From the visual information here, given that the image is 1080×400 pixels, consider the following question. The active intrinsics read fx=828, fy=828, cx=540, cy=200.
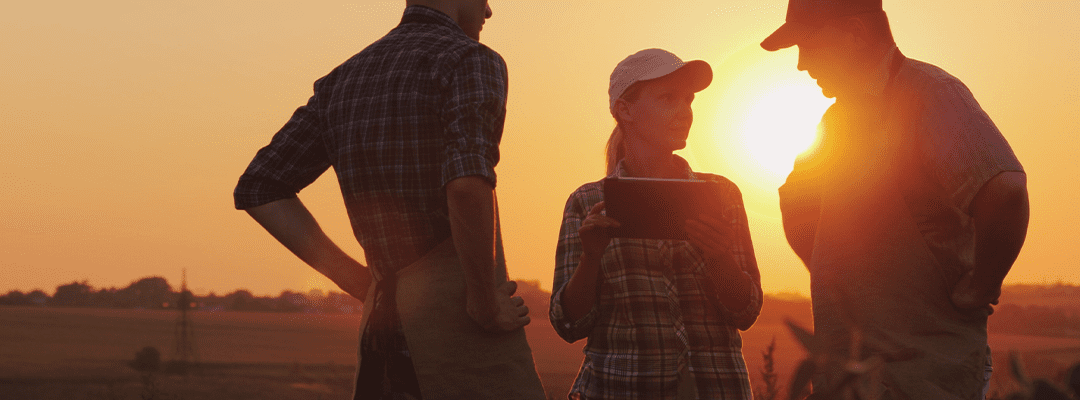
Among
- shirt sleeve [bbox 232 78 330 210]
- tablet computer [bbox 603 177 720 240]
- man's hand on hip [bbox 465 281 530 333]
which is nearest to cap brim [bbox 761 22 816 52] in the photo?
tablet computer [bbox 603 177 720 240]

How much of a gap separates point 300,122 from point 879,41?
1.98m

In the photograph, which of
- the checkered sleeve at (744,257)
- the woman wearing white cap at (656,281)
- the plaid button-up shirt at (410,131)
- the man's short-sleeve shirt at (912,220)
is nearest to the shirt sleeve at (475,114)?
the plaid button-up shirt at (410,131)

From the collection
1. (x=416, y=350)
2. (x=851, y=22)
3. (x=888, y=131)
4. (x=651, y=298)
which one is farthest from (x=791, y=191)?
(x=416, y=350)

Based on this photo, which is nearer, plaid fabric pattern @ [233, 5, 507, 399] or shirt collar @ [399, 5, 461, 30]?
plaid fabric pattern @ [233, 5, 507, 399]

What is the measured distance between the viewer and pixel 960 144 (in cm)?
225

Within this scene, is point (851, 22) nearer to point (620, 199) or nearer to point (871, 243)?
point (871, 243)

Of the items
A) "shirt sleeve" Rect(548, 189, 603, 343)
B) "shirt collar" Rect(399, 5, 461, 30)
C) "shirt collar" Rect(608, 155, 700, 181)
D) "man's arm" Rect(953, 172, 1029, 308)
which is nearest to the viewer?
"man's arm" Rect(953, 172, 1029, 308)

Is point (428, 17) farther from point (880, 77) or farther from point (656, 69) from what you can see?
point (880, 77)

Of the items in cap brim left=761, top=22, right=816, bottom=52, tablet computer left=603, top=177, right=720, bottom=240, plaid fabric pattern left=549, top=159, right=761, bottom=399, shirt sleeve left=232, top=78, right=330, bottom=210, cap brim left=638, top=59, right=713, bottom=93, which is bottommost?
plaid fabric pattern left=549, top=159, right=761, bottom=399

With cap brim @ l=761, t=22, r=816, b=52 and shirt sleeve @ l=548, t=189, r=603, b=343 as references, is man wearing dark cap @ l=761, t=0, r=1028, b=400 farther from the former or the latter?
shirt sleeve @ l=548, t=189, r=603, b=343

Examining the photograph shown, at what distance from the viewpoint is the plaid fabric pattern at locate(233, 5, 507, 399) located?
8.68ft

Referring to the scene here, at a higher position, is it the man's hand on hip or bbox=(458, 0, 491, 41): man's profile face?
bbox=(458, 0, 491, 41): man's profile face

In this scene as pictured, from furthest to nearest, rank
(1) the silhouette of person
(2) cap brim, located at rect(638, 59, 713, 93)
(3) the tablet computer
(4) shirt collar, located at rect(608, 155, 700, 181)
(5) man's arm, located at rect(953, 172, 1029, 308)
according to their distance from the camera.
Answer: (4) shirt collar, located at rect(608, 155, 700, 181)
(2) cap brim, located at rect(638, 59, 713, 93)
(3) the tablet computer
(1) the silhouette of person
(5) man's arm, located at rect(953, 172, 1029, 308)

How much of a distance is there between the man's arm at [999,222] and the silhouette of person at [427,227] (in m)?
1.36
